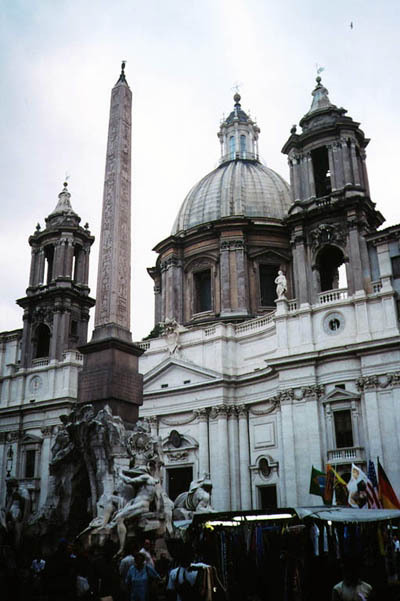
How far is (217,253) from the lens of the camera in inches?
1617

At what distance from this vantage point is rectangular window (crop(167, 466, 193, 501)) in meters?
33.7

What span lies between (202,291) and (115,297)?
23.1 meters

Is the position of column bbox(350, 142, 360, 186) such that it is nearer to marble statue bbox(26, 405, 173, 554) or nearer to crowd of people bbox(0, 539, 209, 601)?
marble statue bbox(26, 405, 173, 554)

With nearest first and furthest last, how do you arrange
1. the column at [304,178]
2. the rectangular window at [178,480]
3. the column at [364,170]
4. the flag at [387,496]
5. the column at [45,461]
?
1. the flag at [387,496]
2. the rectangular window at [178,480]
3. the column at [364,170]
4. the column at [304,178]
5. the column at [45,461]

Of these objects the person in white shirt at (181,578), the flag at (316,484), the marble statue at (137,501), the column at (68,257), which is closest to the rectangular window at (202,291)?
the column at (68,257)

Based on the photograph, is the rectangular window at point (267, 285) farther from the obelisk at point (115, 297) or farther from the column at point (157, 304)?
the obelisk at point (115, 297)

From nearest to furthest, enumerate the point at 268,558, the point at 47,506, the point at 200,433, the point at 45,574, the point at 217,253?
1. the point at 45,574
2. the point at 268,558
3. the point at 47,506
4. the point at 200,433
5. the point at 217,253

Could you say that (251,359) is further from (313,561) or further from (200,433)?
(313,561)

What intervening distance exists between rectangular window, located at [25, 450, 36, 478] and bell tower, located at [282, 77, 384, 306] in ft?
65.8

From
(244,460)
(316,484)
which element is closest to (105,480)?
(316,484)

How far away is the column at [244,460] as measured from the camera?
31.2 m

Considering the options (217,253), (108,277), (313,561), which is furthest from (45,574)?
(217,253)

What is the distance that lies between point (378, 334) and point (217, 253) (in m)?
15.3

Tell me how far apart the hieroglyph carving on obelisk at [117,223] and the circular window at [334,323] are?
13.5 meters
